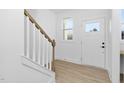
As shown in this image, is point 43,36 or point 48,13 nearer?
point 43,36

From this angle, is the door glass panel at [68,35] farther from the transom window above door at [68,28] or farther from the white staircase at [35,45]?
the white staircase at [35,45]

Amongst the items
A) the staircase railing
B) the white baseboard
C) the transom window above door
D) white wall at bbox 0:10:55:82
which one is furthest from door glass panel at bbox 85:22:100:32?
white wall at bbox 0:10:55:82

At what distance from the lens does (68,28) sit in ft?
19.6

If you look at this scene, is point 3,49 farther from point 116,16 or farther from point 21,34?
point 116,16

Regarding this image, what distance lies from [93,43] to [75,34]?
0.95 metres

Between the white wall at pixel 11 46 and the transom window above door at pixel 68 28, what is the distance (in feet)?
12.9

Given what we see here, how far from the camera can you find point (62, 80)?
11.1 ft

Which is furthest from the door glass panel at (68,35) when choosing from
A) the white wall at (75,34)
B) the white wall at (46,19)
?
the white wall at (46,19)

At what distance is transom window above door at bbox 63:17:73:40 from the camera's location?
5844mm

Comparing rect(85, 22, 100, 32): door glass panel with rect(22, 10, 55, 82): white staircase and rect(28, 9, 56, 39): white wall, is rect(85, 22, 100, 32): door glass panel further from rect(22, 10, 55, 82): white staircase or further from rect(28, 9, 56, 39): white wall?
rect(22, 10, 55, 82): white staircase

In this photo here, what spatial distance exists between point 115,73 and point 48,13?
153 inches
